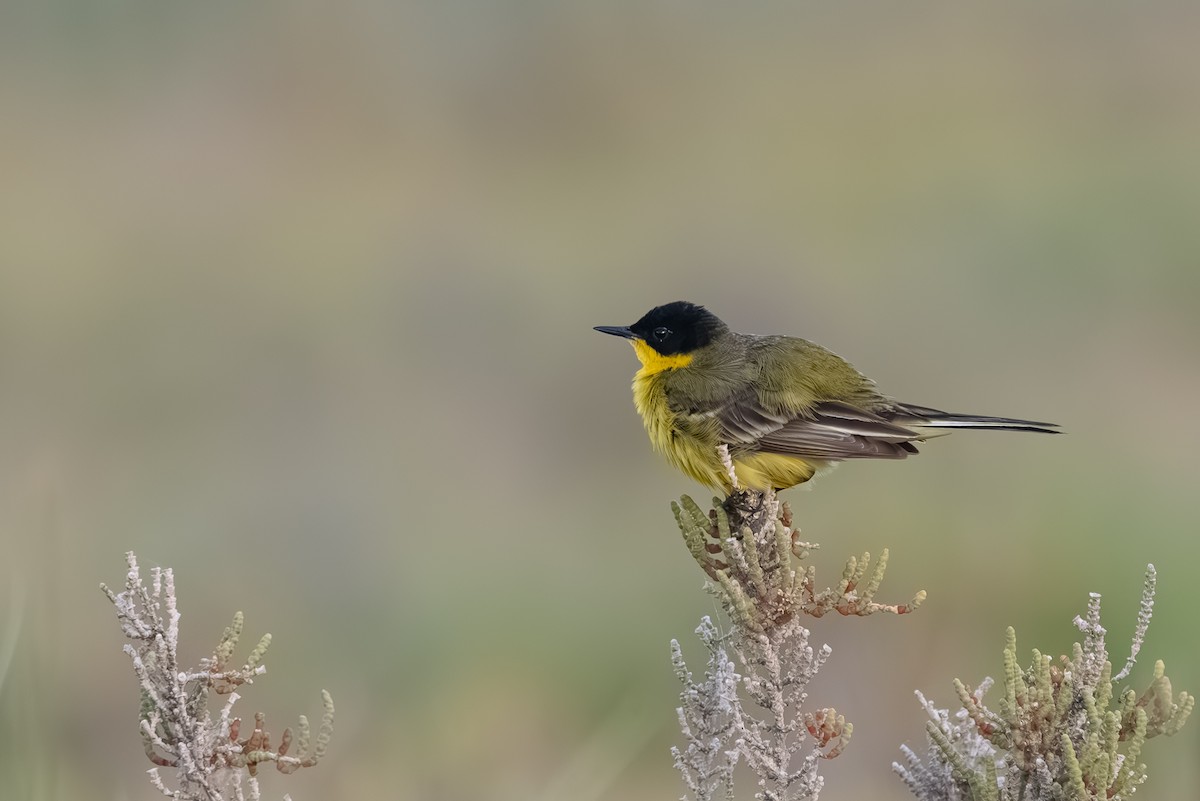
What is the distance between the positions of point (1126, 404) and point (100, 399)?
9.16 meters

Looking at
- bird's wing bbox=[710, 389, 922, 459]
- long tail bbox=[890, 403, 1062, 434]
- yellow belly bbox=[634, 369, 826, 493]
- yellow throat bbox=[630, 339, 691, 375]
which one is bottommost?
yellow belly bbox=[634, 369, 826, 493]

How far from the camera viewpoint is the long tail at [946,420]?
4.50 metres

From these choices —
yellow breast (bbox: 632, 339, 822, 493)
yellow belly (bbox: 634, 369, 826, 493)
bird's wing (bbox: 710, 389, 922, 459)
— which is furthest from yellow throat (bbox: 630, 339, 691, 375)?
bird's wing (bbox: 710, 389, 922, 459)

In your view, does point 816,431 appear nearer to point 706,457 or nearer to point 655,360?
point 706,457

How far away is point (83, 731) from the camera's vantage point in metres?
8.79

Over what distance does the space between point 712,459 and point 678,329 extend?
91cm

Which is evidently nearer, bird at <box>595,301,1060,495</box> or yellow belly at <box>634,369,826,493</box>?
bird at <box>595,301,1060,495</box>

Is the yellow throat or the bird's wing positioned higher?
the yellow throat

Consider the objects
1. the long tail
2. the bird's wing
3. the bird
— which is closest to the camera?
the long tail

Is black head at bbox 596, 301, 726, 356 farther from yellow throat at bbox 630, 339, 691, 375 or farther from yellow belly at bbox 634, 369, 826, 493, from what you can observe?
yellow belly at bbox 634, 369, 826, 493

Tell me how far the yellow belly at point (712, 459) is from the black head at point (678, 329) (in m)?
0.42

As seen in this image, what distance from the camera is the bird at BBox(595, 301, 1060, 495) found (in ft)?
15.6

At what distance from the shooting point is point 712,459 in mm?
4832

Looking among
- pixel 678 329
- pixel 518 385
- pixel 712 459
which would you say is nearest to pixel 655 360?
pixel 678 329
